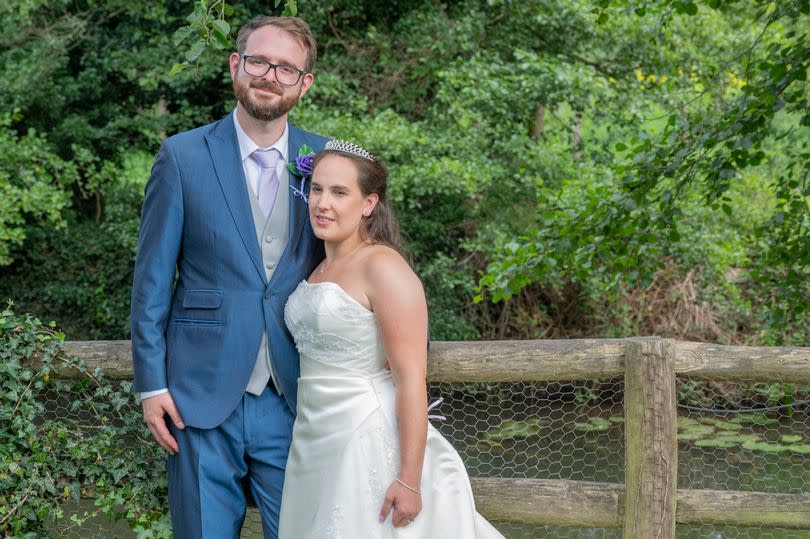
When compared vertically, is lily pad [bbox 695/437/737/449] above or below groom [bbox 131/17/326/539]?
below

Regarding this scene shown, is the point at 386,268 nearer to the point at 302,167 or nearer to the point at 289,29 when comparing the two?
the point at 302,167

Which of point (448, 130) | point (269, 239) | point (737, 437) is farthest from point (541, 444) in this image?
point (269, 239)

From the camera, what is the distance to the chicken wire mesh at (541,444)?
10.9ft

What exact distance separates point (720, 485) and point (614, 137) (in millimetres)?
3932

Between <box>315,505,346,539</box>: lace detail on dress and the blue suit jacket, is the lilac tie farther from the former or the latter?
<box>315,505,346,539</box>: lace detail on dress

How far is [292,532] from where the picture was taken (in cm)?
269

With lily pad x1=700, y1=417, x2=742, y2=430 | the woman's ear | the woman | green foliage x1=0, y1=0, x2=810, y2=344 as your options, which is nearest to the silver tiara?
the woman

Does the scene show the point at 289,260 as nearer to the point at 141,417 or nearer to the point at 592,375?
the point at 141,417

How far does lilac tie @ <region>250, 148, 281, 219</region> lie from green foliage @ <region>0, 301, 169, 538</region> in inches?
38.0

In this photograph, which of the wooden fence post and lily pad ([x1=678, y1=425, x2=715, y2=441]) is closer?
the wooden fence post

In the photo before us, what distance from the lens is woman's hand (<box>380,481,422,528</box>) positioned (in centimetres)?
258

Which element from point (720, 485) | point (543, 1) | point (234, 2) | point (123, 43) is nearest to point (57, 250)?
point (123, 43)

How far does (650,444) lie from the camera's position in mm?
3293

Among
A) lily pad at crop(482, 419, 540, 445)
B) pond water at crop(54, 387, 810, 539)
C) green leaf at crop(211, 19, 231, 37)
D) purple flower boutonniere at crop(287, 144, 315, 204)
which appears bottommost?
pond water at crop(54, 387, 810, 539)
